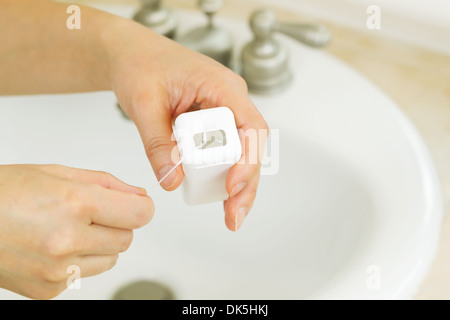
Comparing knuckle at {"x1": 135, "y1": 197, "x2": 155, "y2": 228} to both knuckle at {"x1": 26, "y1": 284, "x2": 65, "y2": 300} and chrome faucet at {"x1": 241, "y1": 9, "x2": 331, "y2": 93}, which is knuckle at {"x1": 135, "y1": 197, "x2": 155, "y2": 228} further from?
chrome faucet at {"x1": 241, "y1": 9, "x2": 331, "y2": 93}

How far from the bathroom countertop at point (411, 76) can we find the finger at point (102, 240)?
1.19 ft

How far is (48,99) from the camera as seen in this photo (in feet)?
2.23

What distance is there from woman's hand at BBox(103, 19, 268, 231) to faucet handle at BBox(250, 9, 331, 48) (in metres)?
0.12

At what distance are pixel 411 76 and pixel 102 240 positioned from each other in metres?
0.50

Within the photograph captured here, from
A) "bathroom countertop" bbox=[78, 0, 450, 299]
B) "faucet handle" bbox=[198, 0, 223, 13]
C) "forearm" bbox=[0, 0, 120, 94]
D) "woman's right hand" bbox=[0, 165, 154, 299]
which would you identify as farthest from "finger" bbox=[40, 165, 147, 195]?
"bathroom countertop" bbox=[78, 0, 450, 299]

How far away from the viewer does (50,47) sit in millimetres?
561

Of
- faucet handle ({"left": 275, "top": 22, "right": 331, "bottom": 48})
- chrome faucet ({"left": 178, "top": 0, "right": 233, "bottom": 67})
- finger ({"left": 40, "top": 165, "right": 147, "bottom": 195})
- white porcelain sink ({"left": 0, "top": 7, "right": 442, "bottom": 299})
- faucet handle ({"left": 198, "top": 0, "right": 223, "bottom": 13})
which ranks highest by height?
faucet handle ({"left": 198, "top": 0, "right": 223, "bottom": 13})

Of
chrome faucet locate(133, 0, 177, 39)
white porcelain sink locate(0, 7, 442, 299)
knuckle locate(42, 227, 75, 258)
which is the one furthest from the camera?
chrome faucet locate(133, 0, 177, 39)

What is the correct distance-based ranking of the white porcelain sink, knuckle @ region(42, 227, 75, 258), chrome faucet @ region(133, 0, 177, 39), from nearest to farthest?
knuckle @ region(42, 227, 75, 258) < the white porcelain sink < chrome faucet @ region(133, 0, 177, 39)

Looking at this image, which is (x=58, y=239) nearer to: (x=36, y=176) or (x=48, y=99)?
(x=36, y=176)

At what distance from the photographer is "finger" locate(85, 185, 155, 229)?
37cm
